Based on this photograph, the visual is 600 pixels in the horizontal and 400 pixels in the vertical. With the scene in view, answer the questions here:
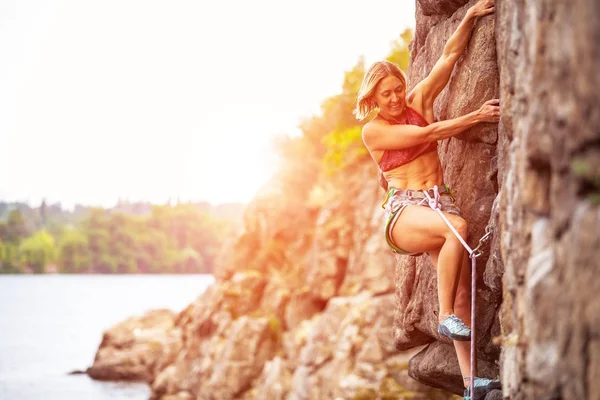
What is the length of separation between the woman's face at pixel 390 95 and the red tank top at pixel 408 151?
0.62 ft

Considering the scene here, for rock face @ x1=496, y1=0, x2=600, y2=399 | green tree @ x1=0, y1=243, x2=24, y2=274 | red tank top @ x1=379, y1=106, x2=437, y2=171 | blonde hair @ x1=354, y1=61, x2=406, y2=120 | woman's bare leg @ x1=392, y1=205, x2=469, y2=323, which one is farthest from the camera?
green tree @ x1=0, y1=243, x2=24, y2=274

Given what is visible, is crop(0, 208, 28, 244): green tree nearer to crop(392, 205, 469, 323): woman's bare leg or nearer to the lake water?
the lake water

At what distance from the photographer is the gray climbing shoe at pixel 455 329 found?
727cm

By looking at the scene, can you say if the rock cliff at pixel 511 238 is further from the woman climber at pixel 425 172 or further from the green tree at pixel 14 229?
the green tree at pixel 14 229

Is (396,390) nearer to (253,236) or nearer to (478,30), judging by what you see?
(478,30)

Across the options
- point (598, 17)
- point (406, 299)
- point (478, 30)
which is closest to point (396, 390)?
point (406, 299)

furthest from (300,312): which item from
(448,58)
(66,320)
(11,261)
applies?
(11,261)

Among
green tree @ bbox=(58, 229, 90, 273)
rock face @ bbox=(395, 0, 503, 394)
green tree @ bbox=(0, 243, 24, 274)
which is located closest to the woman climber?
rock face @ bbox=(395, 0, 503, 394)

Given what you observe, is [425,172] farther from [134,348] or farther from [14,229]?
[14,229]

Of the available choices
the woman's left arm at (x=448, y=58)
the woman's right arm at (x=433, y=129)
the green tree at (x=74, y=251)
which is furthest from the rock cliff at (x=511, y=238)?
the green tree at (x=74, y=251)

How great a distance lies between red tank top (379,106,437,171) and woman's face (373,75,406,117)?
0.19m

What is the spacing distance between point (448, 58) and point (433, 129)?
3.88 ft

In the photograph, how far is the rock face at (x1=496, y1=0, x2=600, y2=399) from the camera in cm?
373

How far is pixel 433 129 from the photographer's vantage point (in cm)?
748
